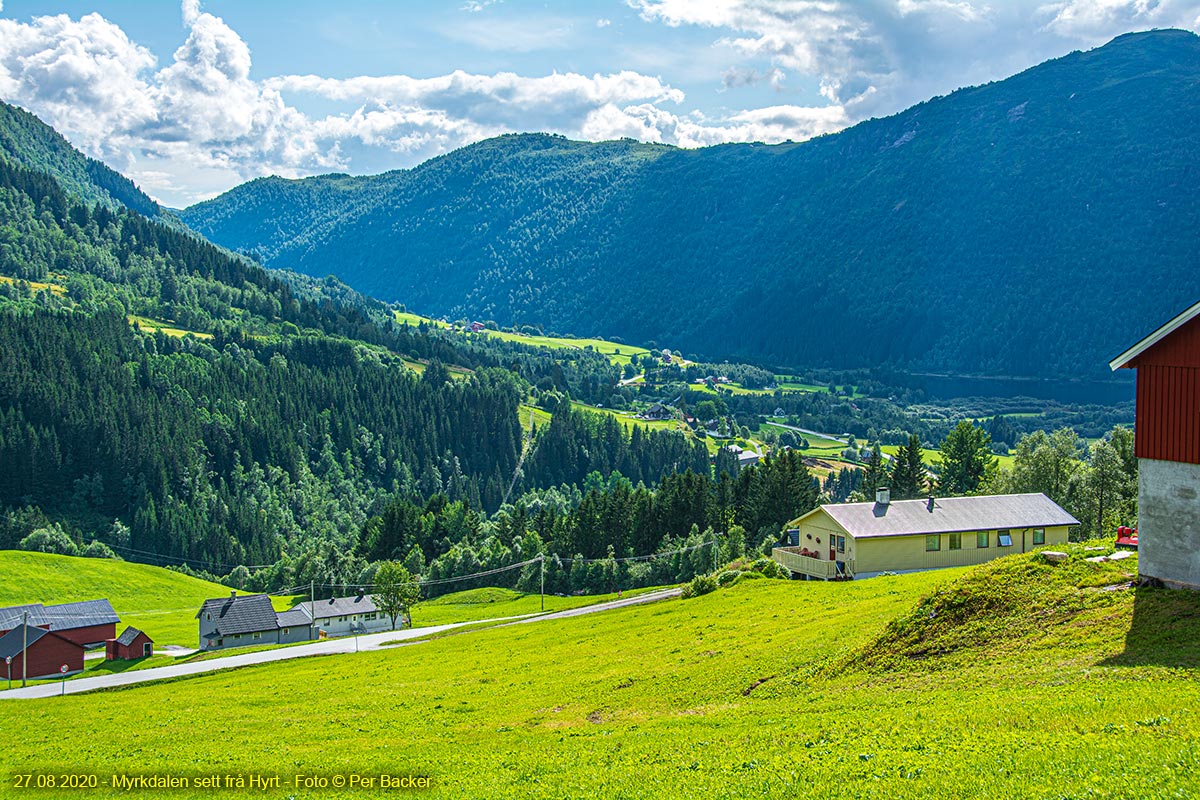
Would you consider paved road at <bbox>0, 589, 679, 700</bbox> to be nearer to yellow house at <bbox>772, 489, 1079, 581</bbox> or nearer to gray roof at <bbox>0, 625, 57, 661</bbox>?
gray roof at <bbox>0, 625, 57, 661</bbox>

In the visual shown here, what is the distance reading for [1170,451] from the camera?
29.3 meters

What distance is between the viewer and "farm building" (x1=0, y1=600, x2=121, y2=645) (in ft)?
311

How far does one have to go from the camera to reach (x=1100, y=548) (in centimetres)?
3569

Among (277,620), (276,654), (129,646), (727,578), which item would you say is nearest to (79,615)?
(129,646)

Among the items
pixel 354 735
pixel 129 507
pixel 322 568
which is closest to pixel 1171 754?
pixel 354 735

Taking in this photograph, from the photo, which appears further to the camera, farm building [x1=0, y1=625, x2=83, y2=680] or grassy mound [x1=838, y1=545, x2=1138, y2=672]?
farm building [x1=0, y1=625, x2=83, y2=680]

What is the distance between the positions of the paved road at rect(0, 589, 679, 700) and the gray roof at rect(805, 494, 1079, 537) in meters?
19.6

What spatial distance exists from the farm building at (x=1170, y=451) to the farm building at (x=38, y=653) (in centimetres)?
9090

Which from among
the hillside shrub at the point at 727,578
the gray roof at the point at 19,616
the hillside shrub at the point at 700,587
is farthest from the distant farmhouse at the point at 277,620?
the hillside shrub at the point at 727,578

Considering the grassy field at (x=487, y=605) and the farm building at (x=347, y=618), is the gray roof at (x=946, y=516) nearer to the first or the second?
the grassy field at (x=487, y=605)

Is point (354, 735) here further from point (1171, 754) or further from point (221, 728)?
point (1171, 754)

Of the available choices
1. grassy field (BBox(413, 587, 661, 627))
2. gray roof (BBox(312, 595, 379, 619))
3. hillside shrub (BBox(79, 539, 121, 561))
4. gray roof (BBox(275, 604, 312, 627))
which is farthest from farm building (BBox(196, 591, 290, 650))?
hillside shrub (BBox(79, 539, 121, 561))

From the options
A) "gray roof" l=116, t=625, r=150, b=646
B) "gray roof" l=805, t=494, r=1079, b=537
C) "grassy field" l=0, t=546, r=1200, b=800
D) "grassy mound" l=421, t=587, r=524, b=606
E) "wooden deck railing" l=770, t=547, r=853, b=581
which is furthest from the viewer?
"grassy mound" l=421, t=587, r=524, b=606

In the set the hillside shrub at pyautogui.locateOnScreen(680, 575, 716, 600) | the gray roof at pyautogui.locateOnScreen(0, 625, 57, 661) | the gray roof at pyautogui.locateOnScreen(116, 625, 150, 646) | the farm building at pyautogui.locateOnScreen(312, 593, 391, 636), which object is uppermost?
the hillside shrub at pyautogui.locateOnScreen(680, 575, 716, 600)
